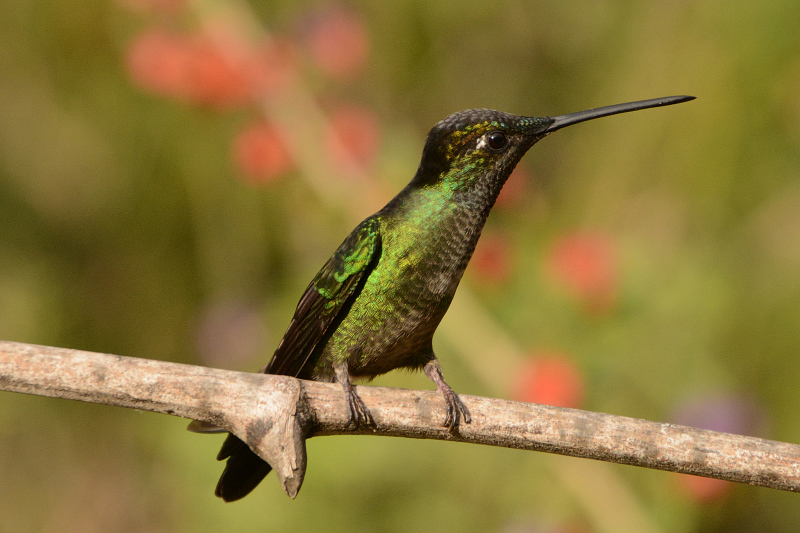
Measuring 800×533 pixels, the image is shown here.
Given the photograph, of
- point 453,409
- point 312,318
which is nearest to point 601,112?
point 453,409

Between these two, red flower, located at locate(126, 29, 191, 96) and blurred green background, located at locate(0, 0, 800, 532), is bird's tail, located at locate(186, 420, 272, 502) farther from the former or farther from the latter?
red flower, located at locate(126, 29, 191, 96)

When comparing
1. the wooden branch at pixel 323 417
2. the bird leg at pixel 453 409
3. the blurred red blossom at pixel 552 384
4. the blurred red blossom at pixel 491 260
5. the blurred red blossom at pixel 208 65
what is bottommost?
the blurred red blossom at pixel 552 384

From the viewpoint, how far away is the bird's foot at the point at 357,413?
7.25 ft

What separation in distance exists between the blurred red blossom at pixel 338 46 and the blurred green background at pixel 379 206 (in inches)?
0.7

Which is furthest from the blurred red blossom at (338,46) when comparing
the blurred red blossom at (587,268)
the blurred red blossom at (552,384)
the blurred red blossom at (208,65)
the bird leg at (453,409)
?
the bird leg at (453,409)

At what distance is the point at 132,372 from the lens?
1.97 meters

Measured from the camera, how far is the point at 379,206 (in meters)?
4.23

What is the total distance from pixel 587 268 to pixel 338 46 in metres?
1.79

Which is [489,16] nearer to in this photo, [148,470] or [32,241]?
[32,241]

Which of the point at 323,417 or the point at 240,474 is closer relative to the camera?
the point at 323,417

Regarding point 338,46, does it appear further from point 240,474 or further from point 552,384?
point 240,474

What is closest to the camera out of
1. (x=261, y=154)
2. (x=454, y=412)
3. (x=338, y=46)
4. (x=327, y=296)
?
(x=454, y=412)

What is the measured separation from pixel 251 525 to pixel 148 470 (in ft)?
4.16

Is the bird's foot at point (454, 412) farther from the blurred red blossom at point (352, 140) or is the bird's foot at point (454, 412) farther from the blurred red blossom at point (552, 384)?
the blurred red blossom at point (352, 140)
